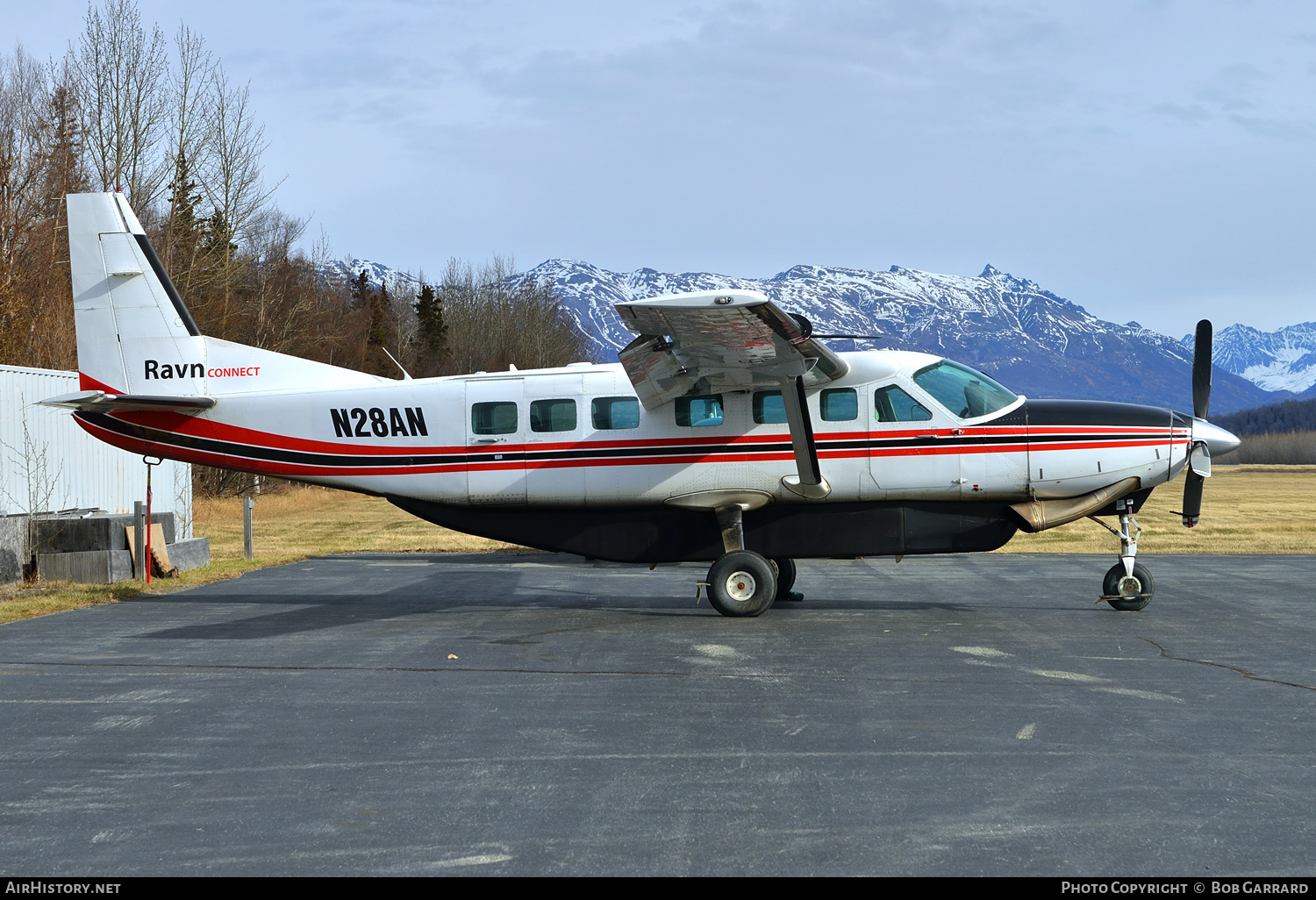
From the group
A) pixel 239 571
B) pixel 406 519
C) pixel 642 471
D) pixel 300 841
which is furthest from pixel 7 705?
pixel 406 519

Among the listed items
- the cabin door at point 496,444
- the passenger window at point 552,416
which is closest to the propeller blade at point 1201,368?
the passenger window at point 552,416

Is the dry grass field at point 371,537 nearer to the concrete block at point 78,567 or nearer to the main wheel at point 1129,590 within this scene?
the concrete block at point 78,567

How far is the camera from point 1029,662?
30.1 ft

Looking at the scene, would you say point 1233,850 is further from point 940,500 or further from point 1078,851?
point 940,500

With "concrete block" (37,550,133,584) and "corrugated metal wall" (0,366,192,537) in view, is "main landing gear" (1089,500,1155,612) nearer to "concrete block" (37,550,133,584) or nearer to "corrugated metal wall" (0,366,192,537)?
"concrete block" (37,550,133,584)

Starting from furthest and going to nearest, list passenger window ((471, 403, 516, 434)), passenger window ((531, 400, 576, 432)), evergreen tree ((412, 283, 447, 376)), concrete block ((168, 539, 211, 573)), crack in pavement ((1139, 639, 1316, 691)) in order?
evergreen tree ((412, 283, 447, 376)), concrete block ((168, 539, 211, 573)), passenger window ((471, 403, 516, 434)), passenger window ((531, 400, 576, 432)), crack in pavement ((1139, 639, 1316, 691))

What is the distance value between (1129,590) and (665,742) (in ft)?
25.4

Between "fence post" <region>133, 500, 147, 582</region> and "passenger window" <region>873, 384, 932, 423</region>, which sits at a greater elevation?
"passenger window" <region>873, 384, 932, 423</region>

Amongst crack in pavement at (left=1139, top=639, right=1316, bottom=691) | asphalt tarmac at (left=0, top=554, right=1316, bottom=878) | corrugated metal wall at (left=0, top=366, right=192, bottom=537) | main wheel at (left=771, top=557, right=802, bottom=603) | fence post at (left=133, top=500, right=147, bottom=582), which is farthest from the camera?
fence post at (left=133, top=500, right=147, bottom=582)

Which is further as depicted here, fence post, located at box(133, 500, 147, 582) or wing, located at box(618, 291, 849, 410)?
fence post, located at box(133, 500, 147, 582)

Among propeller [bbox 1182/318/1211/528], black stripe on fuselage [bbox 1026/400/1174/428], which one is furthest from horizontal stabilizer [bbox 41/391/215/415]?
propeller [bbox 1182/318/1211/528]

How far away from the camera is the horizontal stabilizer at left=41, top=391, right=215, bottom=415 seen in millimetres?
13172

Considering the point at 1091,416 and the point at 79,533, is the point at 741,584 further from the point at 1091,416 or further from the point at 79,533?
the point at 79,533

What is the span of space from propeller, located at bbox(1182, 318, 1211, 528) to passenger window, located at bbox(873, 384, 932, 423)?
2.88 m
